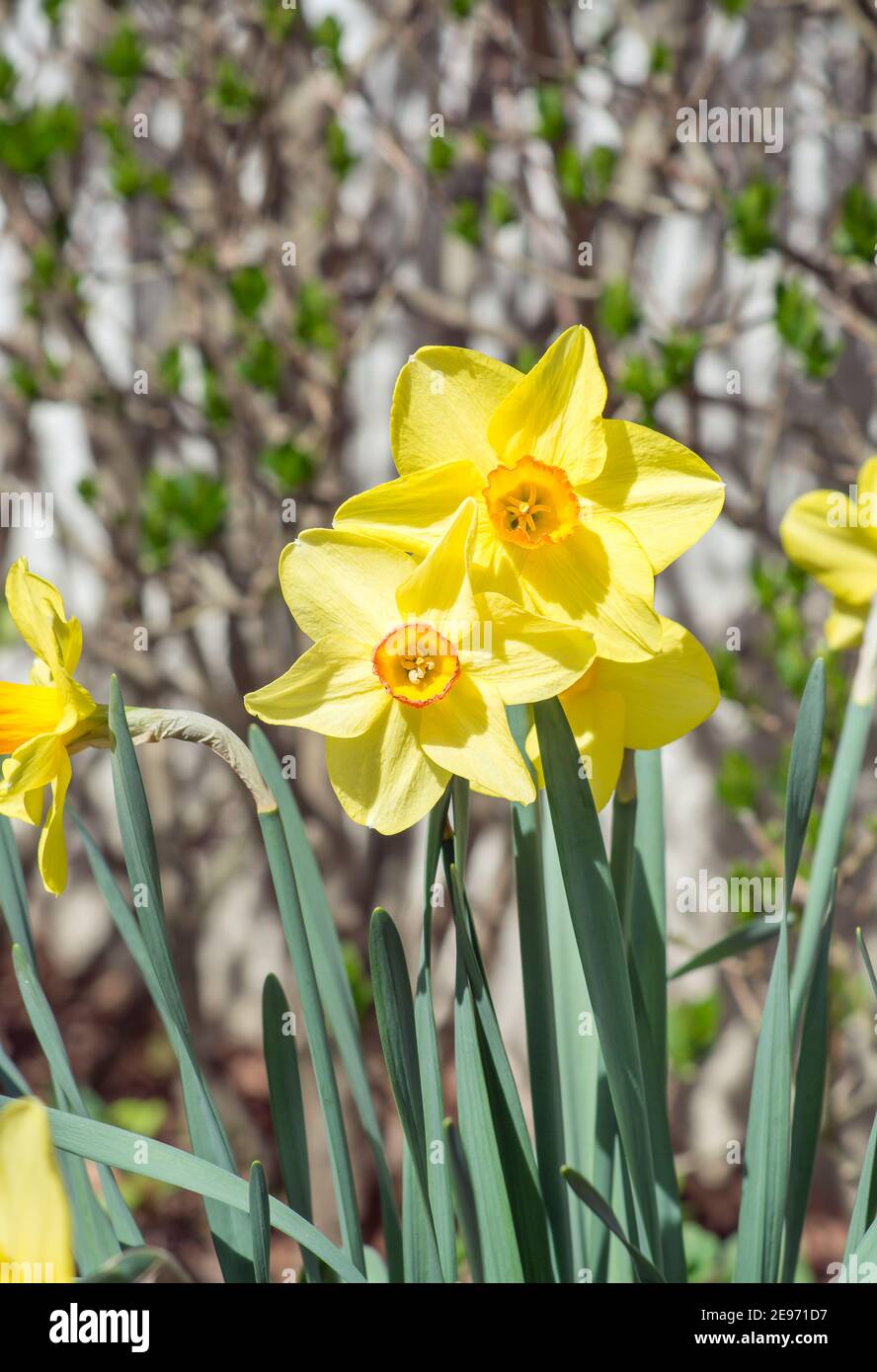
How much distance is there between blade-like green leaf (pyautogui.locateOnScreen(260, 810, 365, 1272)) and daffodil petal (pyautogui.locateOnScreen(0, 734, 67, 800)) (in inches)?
3.6

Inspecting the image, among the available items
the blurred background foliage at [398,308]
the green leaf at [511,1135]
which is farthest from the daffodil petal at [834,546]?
the blurred background foliage at [398,308]

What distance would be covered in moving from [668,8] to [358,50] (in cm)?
51

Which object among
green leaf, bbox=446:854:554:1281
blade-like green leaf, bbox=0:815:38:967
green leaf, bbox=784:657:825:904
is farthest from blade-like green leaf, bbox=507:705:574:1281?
blade-like green leaf, bbox=0:815:38:967

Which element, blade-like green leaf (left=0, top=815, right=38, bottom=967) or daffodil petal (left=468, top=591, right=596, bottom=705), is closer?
daffodil petal (left=468, top=591, right=596, bottom=705)

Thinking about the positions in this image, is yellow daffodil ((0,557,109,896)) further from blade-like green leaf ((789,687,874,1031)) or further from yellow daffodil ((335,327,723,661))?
blade-like green leaf ((789,687,874,1031))

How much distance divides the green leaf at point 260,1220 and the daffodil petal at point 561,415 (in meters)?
0.29

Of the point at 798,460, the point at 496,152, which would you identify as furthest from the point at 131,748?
the point at 496,152

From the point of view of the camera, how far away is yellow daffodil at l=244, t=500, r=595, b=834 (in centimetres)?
38

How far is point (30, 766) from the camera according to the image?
414mm

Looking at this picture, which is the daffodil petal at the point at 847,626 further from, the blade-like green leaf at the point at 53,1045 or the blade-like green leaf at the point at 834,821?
the blade-like green leaf at the point at 53,1045

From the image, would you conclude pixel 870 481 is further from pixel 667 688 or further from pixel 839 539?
pixel 667 688

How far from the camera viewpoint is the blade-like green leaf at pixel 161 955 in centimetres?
41

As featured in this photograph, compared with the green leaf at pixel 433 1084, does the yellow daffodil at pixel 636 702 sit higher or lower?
higher

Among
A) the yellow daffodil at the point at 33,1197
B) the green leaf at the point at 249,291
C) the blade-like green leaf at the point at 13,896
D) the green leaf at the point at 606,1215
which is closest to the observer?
the yellow daffodil at the point at 33,1197
